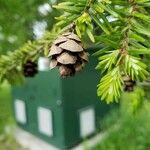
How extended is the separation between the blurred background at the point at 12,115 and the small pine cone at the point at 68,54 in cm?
37

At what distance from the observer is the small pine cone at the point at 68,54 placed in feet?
1.06

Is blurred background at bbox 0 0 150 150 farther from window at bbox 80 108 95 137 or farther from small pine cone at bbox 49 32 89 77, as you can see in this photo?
small pine cone at bbox 49 32 89 77

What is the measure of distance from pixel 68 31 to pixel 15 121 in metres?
3.63

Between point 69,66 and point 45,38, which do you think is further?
point 45,38

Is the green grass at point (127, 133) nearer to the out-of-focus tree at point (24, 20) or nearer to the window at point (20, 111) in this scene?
the window at point (20, 111)

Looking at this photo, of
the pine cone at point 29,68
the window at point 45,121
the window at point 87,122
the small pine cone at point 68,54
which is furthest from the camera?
the window at point 87,122

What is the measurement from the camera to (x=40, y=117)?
327cm

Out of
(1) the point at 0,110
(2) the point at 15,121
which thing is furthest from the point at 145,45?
(1) the point at 0,110

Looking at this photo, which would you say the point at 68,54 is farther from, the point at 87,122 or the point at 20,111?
the point at 20,111

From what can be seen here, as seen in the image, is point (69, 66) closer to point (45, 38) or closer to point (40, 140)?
point (45, 38)

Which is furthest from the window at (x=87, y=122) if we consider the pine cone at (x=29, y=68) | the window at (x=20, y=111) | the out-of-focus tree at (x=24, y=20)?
the pine cone at (x=29, y=68)

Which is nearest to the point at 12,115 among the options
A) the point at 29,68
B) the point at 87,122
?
the point at 87,122

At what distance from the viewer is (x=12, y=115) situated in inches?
160

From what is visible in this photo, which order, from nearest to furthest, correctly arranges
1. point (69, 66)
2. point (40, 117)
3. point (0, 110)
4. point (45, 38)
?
point (69, 66) → point (45, 38) → point (40, 117) → point (0, 110)
